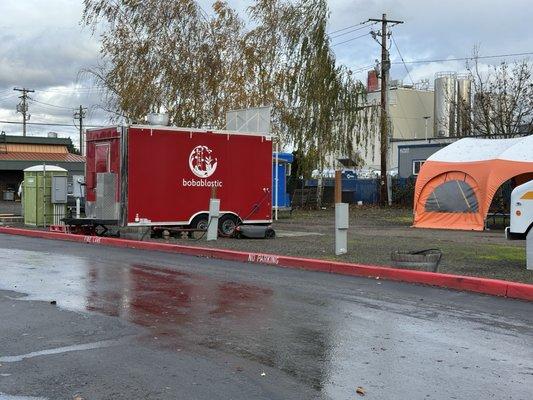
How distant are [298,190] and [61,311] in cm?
2890

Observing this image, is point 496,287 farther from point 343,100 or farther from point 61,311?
point 343,100

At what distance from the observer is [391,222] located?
25.9 m

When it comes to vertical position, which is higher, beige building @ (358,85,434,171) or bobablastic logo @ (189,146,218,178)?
beige building @ (358,85,434,171)

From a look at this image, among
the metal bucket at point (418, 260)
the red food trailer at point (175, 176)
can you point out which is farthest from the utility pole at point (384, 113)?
the metal bucket at point (418, 260)

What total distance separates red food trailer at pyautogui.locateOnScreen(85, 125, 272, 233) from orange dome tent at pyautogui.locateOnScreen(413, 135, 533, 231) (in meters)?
7.15

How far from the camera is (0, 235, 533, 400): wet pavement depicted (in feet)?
16.3

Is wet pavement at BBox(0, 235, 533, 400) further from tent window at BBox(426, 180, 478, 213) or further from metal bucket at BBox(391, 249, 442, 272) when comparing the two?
tent window at BBox(426, 180, 478, 213)

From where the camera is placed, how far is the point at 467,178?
22547 millimetres

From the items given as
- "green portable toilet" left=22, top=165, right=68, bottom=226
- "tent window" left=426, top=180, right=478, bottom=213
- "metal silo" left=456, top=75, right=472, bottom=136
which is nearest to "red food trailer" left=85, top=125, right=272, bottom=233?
"green portable toilet" left=22, top=165, right=68, bottom=226

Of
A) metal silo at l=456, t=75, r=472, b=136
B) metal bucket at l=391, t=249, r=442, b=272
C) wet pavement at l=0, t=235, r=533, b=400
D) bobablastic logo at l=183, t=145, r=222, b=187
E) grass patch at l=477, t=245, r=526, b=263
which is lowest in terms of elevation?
wet pavement at l=0, t=235, r=533, b=400

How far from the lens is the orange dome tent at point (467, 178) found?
71.1ft

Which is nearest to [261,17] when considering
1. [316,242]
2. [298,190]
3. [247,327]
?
[298,190]

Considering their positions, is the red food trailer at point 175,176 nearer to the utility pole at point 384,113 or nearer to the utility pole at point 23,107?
the utility pole at point 384,113

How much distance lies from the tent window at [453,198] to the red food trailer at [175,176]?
7228mm
